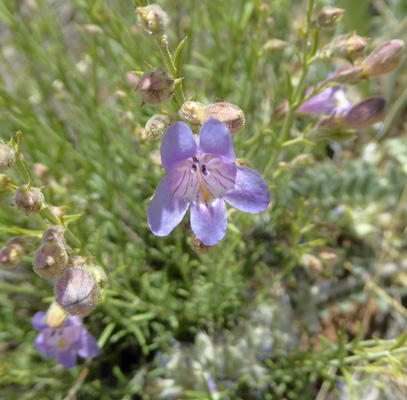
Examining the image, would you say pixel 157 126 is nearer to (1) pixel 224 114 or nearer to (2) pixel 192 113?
(2) pixel 192 113

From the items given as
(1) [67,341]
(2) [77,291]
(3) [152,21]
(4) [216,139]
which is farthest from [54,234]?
(1) [67,341]

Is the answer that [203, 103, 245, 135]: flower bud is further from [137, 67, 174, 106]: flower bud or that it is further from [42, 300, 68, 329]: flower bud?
[42, 300, 68, 329]: flower bud

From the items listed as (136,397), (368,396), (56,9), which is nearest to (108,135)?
(136,397)

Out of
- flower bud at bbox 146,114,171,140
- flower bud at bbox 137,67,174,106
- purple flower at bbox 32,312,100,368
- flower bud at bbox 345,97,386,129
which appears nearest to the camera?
flower bud at bbox 137,67,174,106

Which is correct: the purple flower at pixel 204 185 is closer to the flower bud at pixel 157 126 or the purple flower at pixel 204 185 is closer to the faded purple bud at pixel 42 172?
the flower bud at pixel 157 126

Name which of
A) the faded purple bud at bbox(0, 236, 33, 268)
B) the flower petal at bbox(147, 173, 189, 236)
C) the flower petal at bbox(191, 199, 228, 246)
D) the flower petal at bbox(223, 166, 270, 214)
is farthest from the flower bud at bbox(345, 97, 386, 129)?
the faded purple bud at bbox(0, 236, 33, 268)

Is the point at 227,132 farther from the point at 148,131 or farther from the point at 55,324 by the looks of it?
the point at 55,324
